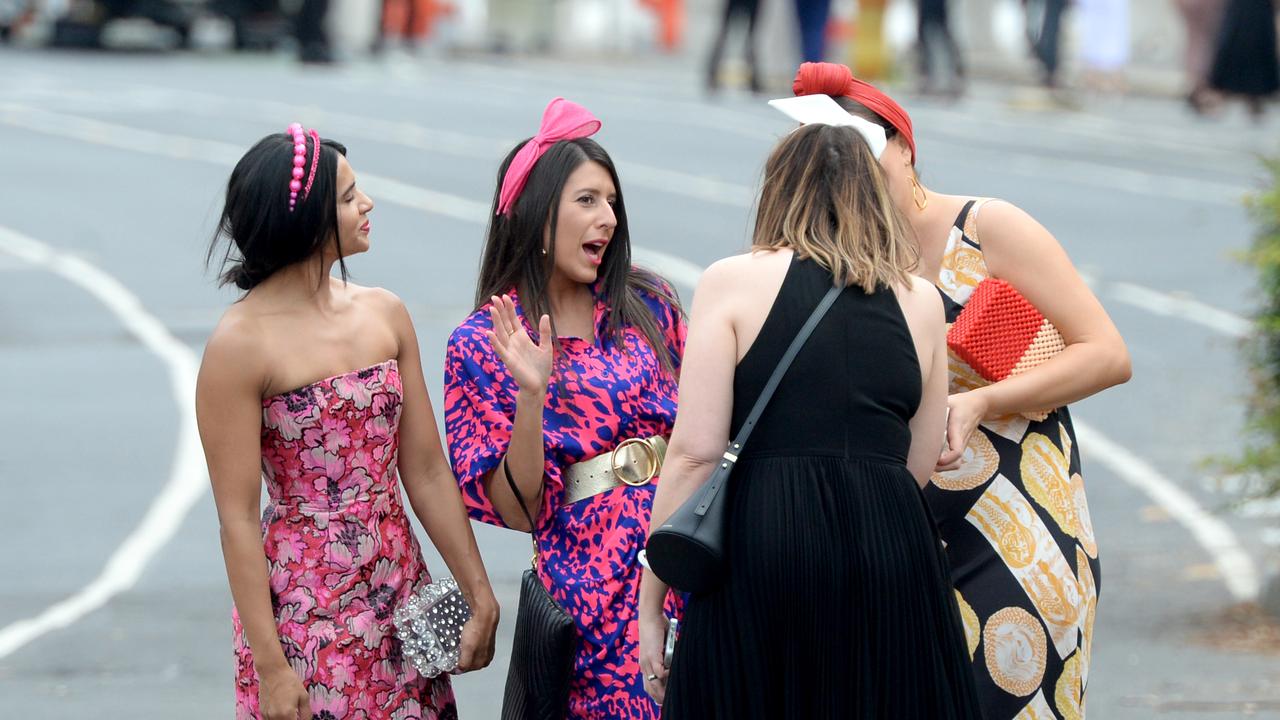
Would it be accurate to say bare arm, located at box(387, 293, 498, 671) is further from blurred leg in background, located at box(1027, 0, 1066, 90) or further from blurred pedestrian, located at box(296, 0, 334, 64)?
blurred pedestrian, located at box(296, 0, 334, 64)

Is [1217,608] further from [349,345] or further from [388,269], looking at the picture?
[388,269]

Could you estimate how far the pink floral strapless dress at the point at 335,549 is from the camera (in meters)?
3.97

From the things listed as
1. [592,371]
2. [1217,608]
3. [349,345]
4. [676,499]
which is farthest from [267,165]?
[1217,608]

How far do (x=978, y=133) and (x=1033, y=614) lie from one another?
17889 millimetres

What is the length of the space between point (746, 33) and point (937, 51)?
2887mm

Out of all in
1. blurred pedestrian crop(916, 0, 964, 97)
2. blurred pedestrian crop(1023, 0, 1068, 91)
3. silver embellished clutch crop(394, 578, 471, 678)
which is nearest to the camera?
silver embellished clutch crop(394, 578, 471, 678)

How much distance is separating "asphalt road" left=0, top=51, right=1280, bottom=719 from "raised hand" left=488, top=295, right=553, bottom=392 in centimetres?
108

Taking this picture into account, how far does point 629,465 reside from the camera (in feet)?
13.6

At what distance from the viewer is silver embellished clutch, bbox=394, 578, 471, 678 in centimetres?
401

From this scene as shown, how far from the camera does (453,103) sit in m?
23.7

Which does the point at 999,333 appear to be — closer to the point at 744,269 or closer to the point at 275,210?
the point at 744,269

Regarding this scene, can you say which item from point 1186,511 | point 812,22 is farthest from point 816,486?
point 812,22

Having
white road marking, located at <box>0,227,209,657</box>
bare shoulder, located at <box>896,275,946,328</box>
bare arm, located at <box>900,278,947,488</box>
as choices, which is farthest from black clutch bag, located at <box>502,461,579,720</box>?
white road marking, located at <box>0,227,209,657</box>

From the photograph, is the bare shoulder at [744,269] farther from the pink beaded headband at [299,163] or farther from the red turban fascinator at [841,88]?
the pink beaded headband at [299,163]
